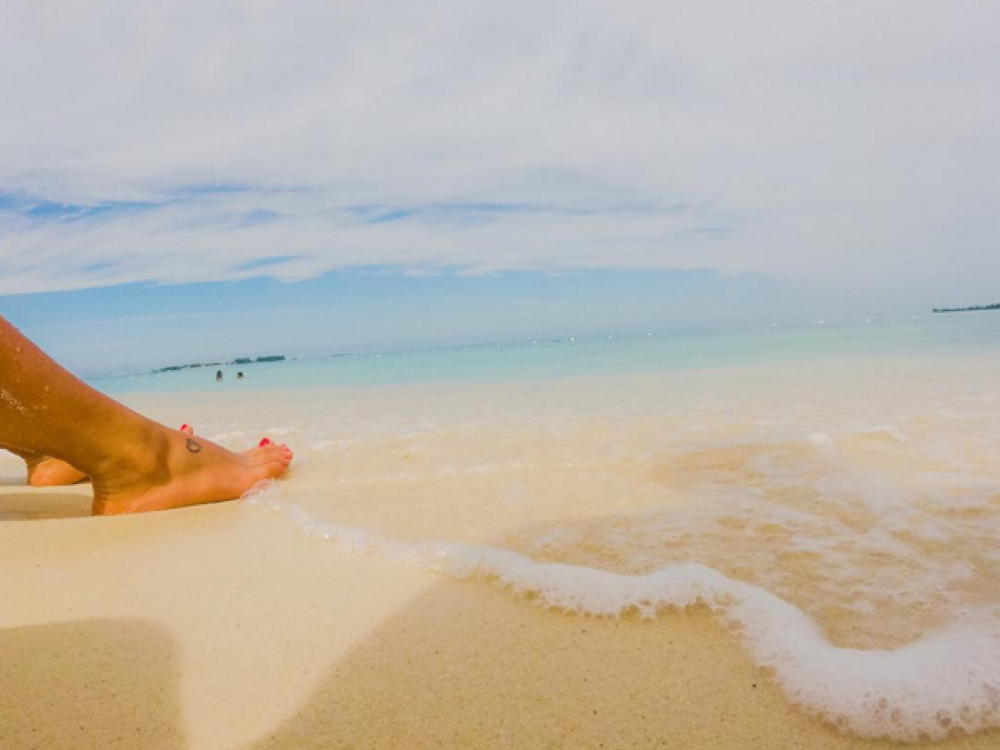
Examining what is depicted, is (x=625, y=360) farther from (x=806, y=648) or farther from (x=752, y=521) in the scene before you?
(x=806, y=648)

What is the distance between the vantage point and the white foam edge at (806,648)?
3.64 ft

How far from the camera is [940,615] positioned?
145 cm

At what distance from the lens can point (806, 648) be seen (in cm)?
130

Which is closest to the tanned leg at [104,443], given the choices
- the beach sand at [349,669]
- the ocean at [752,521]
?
the ocean at [752,521]

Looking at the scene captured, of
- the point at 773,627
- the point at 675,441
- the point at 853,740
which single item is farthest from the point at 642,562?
the point at 675,441

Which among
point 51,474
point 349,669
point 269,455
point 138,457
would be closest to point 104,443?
point 138,457

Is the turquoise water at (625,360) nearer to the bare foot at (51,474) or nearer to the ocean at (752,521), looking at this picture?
the ocean at (752,521)

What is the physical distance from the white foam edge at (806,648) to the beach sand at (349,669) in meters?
0.04

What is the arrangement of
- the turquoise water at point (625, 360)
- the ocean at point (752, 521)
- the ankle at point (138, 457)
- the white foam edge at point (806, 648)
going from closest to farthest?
the white foam edge at point (806, 648) → the ocean at point (752, 521) → the ankle at point (138, 457) → the turquoise water at point (625, 360)

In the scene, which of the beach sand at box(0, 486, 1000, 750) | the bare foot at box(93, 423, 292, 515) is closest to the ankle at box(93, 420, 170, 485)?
the bare foot at box(93, 423, 292, 515)

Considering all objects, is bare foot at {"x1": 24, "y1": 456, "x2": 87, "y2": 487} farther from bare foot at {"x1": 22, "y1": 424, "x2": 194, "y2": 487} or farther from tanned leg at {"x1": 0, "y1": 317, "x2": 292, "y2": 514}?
tanned leg at {"x1": 0, "y1": 317, "x2": 292, "y2": 514}

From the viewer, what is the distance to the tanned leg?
2068 mm

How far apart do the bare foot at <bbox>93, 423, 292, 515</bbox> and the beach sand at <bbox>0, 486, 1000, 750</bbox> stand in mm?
541

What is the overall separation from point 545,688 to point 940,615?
0.93 m
